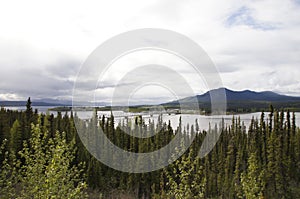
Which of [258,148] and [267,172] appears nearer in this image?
[267,172]

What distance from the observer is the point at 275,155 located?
36.7m

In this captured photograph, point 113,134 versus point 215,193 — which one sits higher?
point 113,134

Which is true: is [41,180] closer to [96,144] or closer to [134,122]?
[96,144]

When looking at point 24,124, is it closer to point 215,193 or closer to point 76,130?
point 76,130

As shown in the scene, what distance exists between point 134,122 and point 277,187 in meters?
24.6

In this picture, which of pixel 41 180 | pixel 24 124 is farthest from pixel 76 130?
pixel 41 180

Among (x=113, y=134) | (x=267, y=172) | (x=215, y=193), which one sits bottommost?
(x=215, y=193)

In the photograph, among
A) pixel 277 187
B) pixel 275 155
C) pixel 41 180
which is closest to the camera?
pixel 41 180

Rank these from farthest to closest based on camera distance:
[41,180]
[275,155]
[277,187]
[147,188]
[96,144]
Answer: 1. [96,144]
2. [147,188]
3. [275,155]
4. [277,187]
5. [41,180]

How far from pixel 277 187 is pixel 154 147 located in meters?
16.7

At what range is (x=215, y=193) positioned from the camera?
3759 cm

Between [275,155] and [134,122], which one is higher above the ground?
[134,122]

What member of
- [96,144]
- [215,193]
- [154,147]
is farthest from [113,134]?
→ [215,193]

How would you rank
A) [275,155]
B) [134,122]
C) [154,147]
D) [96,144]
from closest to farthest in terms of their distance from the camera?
1. [275,155]
2. [154,147]
3. [96,144]
4. [134,122]
